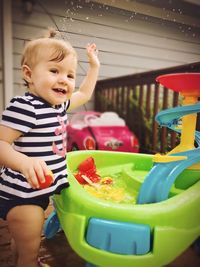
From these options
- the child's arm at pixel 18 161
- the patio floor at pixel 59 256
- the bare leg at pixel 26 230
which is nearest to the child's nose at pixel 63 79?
the child's arm at pixel 18 161

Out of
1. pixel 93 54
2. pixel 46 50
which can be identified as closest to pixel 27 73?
pixel 46 50

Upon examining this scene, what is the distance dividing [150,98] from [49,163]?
3.25 feet

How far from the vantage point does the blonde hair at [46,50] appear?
19.7 inches

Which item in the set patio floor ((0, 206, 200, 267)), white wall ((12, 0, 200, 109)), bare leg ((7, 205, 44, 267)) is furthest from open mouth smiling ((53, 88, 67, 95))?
patio floor ((0, 206, 200, 267))

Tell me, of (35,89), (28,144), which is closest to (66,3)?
(35,89)

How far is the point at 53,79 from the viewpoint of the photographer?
1.63 feet

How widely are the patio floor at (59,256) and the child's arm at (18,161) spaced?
0.27 meters

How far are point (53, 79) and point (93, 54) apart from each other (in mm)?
164

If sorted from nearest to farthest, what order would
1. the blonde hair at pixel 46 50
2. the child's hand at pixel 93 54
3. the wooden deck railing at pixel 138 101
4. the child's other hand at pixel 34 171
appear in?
the child's other hand at pixel 34 171 → the blonde hair at pixel 46 50 → the child's hand at pixel 93 54 → the wooden deck railing at pixel 138 101

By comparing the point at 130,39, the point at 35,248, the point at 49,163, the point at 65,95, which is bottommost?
the point at 35,248

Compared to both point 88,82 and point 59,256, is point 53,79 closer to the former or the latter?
point 88,82

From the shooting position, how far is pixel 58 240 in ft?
2.27

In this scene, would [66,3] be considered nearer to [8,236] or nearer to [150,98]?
[8,236]

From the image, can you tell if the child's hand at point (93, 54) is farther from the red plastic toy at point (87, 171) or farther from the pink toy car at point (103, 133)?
the pink toy car at point (103, 133)
